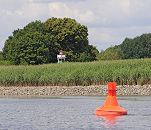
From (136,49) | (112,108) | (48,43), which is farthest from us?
(136,49)

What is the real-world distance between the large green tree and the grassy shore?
30039mm

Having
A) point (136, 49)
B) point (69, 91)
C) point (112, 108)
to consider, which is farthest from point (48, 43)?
point (112, 108)

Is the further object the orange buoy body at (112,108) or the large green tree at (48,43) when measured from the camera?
the large green tree at (48,43)

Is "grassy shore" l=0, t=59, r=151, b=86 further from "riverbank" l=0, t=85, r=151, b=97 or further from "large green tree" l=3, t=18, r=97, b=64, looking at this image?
"large green tree" l=3, t=18, r=97, b=64

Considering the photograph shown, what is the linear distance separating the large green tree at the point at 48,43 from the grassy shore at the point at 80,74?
98.6 ft

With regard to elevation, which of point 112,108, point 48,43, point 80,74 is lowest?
point 112,108

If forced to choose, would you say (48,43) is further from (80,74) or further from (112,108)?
(112,108)

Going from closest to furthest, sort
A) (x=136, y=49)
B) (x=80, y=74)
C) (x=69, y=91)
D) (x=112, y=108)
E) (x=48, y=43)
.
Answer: (x=112, y=108) < (x=69, y=91) < (x=80, y=74) < (x=48, y=43) < (x=136, y=49)

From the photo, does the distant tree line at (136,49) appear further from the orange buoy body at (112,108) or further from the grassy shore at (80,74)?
the orange buoy body at (112,108)

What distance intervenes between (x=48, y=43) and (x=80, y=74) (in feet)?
131

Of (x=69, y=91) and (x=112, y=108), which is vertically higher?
(x=69, y=91)

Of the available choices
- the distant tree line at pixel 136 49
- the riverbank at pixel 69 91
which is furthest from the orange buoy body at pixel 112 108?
the distant tree line at pixel 136 49

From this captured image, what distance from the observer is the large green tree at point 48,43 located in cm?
8638

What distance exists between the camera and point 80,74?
162ft
